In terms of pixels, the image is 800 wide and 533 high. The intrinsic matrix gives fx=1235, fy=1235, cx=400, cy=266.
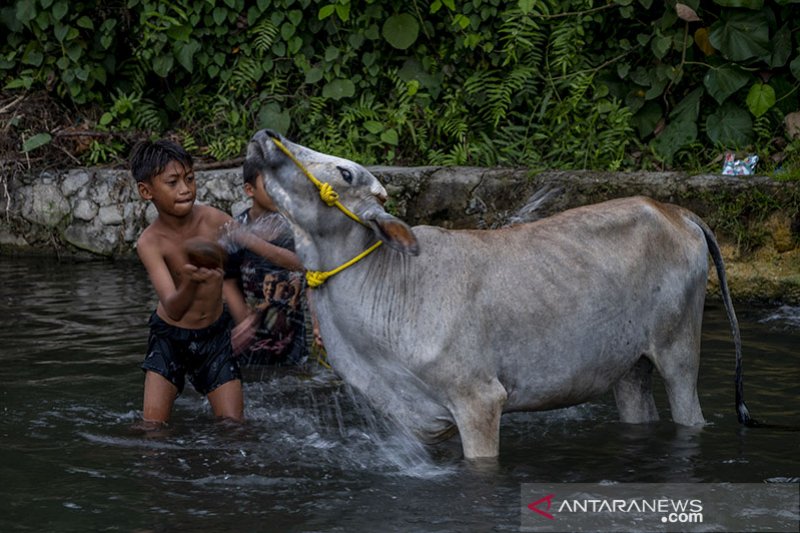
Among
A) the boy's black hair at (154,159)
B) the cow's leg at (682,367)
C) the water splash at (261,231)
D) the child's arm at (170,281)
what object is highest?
the boy's black hair at (154,159)

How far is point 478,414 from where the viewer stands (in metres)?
4.70

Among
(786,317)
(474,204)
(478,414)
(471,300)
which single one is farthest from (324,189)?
(474,204)

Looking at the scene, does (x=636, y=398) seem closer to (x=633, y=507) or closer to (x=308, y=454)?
(x=633, y=507)

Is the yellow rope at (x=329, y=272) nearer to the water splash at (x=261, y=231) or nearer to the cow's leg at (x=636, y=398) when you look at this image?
the water splash at (x=261, y=231)

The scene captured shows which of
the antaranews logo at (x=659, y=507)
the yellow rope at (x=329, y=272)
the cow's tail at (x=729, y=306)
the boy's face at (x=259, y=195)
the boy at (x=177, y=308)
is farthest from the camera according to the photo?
the boy's face at (x=259, y=195)

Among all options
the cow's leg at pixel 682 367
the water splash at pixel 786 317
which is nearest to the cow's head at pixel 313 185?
the cow's leg at pixel 682 367

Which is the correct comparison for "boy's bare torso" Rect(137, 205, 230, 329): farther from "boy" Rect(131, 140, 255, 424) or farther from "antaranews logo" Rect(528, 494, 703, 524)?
"antaranews logo" Rect(528, 494, 703, 524)

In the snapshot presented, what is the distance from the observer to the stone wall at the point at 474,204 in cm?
854

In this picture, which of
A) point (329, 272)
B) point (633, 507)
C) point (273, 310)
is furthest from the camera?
point (273, 310)

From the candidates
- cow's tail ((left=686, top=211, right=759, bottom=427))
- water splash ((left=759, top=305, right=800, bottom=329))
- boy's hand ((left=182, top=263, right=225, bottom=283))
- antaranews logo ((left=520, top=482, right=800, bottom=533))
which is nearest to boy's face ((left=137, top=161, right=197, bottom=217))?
boy's hand ((left=182, top=263, right=225, bottom=283))

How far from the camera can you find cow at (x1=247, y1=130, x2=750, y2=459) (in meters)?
4.71

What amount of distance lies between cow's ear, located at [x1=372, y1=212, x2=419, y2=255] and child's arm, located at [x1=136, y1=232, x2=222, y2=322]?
914 mm

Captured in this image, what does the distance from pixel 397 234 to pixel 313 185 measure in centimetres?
39

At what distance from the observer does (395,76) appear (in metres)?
10.8
